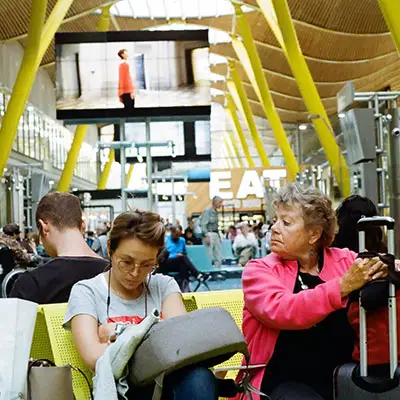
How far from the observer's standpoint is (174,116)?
1047 inches

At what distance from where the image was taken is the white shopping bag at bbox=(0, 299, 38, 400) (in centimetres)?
313

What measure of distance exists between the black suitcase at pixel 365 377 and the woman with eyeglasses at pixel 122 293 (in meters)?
0.82

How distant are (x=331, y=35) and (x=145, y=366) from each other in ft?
140

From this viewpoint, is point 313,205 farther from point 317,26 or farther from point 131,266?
point 317,26

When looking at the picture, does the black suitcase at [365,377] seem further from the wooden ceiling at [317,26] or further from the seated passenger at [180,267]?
the wooden ceiling at [317,26]

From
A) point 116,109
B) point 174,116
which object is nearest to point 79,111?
point 116,109

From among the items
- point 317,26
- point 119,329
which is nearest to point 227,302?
point 119,329

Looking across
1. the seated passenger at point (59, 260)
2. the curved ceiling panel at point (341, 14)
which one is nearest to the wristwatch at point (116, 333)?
the seated passenger at point (59, 260)

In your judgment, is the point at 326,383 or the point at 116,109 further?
the point at 116,109

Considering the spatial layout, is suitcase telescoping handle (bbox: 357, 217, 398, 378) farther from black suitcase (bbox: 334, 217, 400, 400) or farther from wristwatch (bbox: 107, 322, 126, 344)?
wristwatch (bbox: 107, 322, 126, 344)

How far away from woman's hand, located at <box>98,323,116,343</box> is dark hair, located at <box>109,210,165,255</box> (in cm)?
35

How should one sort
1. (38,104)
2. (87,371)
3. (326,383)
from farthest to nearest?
(38,104) < (87,371) < (326,383)

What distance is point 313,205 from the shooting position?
3.77 m

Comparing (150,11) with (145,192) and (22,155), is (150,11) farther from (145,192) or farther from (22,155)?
(145,192)
